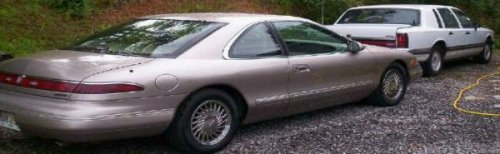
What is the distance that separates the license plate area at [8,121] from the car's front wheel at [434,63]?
23.8 ft

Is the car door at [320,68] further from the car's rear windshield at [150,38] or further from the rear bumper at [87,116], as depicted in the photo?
the rear bumper at [87,116]

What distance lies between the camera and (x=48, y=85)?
4383 millimetres

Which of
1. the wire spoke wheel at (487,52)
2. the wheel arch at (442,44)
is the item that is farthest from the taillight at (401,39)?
the wire spoke wheel at (487,52)

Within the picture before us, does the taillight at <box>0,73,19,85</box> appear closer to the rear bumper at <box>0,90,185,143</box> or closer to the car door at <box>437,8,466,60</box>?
the rear bumper at <box>0,90,185,143</box>

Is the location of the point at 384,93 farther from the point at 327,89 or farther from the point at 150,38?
the point at 150,38

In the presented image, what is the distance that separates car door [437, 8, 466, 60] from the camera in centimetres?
1068

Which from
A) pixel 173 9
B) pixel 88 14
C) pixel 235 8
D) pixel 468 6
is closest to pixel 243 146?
pixel 88 14

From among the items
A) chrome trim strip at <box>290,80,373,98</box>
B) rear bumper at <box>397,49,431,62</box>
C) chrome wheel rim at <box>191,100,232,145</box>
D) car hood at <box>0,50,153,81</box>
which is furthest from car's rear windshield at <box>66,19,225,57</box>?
rear bumper at <box>397,49,431,62</box>

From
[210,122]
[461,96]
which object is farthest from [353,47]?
[461,96]

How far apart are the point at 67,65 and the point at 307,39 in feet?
8.18

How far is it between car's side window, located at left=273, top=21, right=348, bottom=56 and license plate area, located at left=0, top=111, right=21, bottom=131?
2515 mm

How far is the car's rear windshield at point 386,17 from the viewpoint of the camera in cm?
1009

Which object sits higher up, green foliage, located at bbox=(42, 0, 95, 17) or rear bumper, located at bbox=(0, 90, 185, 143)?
green foliage, located at bbox=(42, 0, 95, 17)

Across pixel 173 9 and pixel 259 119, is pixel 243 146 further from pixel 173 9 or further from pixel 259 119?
pixel 173 9
